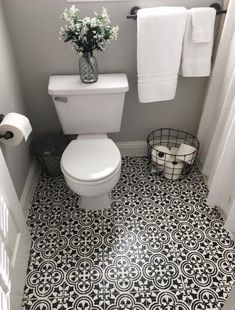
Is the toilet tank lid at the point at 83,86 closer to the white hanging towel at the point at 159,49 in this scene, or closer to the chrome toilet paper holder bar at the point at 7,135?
the white hanging towel at the point at 159,49

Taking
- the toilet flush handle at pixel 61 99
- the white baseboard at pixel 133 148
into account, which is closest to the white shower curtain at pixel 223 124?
the white baseboard at pixel 133 148

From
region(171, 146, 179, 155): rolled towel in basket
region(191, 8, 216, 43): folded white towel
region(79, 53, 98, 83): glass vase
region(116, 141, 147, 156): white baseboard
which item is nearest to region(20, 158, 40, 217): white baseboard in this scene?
region(116, 141, 147, 156): white baseboard

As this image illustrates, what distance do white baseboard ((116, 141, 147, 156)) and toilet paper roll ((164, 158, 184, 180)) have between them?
12.3 inches

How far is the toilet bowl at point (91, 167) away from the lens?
145cm

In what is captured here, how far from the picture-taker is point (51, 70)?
176cm

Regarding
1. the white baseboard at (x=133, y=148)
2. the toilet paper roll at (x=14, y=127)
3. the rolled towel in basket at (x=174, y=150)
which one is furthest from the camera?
the white baseboard at (x=133, y=148)

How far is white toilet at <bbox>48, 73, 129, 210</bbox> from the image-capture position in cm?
147

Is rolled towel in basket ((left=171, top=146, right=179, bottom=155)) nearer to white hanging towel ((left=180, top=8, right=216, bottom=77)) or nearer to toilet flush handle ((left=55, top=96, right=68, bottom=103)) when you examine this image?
white hanging towel ((left=180, top=8, right=216, bottom=77))

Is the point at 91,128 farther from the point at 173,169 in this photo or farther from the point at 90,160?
the point at 173,169

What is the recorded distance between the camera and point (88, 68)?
1.61 m

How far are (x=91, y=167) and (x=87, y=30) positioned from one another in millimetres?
765

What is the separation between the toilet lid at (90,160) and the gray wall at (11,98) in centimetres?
33

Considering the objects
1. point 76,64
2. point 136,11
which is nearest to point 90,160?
point 76,64

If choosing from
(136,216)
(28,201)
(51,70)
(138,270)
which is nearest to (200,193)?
(136,216)
